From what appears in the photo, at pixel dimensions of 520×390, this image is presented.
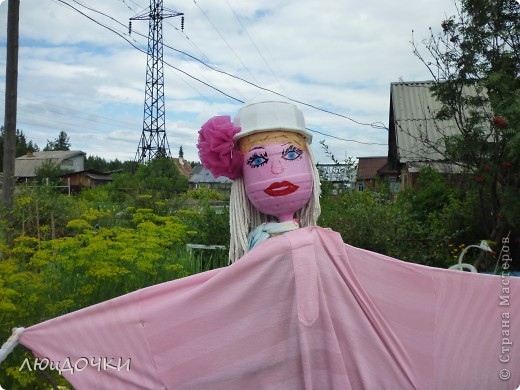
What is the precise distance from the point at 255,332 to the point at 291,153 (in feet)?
3.00

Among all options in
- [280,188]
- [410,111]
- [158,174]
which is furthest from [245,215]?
[158,174]

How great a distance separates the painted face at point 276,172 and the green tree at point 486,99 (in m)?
3.04

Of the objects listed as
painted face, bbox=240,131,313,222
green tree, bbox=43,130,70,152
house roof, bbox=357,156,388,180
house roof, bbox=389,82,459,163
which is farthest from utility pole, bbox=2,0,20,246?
green tree, bbox=43,130,70,152

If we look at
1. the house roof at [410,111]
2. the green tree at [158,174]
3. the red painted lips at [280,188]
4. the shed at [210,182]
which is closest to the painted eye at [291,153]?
the red painted lips at [280,188]

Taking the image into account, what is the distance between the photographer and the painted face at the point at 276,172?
99.3 inches

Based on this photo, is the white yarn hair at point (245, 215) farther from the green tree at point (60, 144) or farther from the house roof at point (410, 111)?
the green tree at point (60, 144)

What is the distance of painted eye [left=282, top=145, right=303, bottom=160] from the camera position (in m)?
2.53

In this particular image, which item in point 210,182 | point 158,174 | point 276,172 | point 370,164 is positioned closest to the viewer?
point 276,172

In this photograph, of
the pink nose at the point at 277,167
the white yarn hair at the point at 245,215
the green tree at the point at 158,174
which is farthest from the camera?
the green tree at the point at 158,174

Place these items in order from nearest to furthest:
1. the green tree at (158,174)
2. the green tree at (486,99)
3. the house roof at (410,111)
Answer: the green tree at (486,99), the house roof at (410,111), the green tree at (158,174)

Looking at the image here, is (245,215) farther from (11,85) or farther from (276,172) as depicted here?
(11,85)

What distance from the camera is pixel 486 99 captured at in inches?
215

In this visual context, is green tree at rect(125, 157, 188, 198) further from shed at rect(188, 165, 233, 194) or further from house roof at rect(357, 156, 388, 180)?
house roof at rect(357, 156, 388, 180)

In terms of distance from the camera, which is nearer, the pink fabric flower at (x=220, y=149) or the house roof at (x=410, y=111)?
the pink fabric flower at (x=220, y=149)
